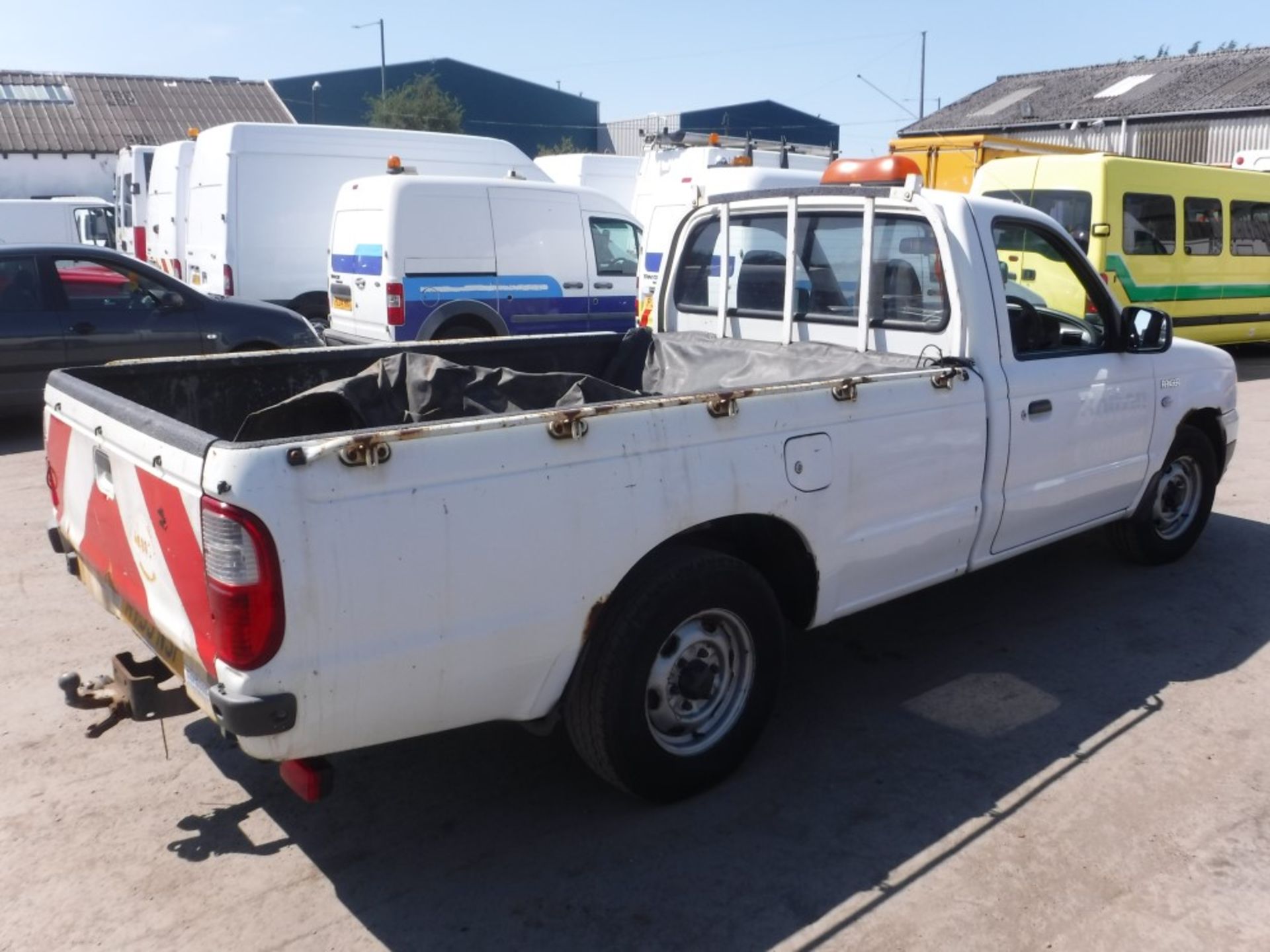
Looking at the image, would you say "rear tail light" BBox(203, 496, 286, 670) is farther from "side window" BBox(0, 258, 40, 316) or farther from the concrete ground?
"side window" BBox(0, 258, 40, 316)

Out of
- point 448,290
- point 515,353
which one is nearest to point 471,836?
point 515,353

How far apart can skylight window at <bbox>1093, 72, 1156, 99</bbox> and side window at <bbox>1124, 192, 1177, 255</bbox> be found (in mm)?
19844

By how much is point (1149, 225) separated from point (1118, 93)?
67.5 ft

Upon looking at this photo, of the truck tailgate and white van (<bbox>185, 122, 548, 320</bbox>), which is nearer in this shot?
the truck tailgate

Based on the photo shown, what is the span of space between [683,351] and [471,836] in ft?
8.06

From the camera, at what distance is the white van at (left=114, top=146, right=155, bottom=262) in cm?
1767

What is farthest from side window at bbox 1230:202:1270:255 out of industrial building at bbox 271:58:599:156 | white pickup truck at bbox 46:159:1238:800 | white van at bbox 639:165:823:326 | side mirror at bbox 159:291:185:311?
industrial building at bbox 271:58:599:156

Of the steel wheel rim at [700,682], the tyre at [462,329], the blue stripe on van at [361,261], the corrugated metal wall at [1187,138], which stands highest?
the corrugated metal wall at [1187,138]

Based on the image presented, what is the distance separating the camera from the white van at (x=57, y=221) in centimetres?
1928

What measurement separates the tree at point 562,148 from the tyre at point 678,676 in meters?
43.1

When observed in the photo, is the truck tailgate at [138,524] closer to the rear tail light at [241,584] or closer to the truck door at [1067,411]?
the rear tail light at [241,584]

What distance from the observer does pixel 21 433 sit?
9977 millimetres

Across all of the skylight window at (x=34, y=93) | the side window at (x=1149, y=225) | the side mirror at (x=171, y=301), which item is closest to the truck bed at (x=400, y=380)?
the side mirror at (x=171, y=301)

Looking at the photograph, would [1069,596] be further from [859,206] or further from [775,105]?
[775,105]
